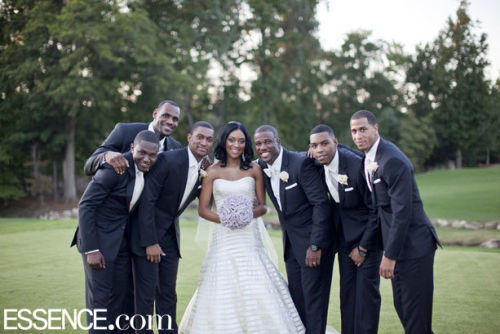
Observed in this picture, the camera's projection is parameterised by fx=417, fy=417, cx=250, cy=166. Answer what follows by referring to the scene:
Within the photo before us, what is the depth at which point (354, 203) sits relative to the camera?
4.66 metres

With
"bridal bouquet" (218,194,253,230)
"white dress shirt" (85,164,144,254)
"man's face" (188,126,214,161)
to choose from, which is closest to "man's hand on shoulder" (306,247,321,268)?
"bridal bouquet" (218,194,253,230)

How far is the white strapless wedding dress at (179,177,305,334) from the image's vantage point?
4.65 m

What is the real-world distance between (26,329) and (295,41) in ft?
115

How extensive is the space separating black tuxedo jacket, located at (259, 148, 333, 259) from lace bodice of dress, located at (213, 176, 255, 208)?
1.26 ft

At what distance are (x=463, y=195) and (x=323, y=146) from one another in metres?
A: 22.3

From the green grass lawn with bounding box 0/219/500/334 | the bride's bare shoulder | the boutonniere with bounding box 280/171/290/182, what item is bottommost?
the green grass lawn with bounding box 0/219/500/334

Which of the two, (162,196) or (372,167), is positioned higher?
(372,167)

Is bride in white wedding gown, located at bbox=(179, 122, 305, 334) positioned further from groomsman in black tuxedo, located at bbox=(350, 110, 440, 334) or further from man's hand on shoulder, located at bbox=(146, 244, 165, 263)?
groomsman in black tuxedo, located at bbox=(350, 110, 440, 334)

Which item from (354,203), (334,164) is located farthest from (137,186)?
(354,203)

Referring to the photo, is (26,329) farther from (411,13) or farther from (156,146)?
(411,13)

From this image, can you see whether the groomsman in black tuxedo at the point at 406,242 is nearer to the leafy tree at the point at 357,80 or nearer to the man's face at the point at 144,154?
the man's face at the point at 144,154

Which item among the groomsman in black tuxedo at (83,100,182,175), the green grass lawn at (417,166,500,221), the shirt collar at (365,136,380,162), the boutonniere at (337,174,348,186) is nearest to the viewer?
the shirt collar at (365,136,380,162)

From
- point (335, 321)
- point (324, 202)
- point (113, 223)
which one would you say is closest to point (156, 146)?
point (113, 223)

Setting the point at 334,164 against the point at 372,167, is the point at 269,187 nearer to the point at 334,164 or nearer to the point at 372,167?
the point at 334,164
